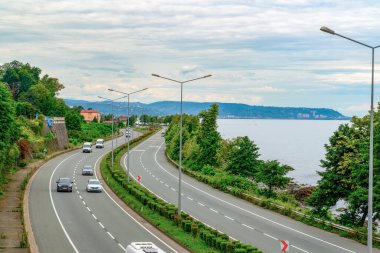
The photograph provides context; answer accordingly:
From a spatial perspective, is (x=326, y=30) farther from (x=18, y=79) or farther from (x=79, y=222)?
(x=18, y=79)

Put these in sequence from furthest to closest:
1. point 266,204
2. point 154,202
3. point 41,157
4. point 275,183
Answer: point 41,157 < point 275,183 < point 266,204 < point 154,202

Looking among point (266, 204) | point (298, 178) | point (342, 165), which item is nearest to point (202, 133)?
point (298, 178)

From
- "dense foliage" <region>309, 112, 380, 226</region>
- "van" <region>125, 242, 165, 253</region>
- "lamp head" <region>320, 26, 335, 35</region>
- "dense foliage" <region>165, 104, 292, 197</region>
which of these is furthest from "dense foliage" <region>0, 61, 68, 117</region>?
"lamp head" <region>320, 26, 335, 35</region>

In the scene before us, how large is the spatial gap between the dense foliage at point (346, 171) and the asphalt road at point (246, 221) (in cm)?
259

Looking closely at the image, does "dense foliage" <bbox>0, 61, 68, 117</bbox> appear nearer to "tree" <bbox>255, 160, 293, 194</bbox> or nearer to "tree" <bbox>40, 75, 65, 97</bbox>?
"tree" <bbox>40, 75, 65, 97</bbox>

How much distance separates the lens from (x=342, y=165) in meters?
41.6

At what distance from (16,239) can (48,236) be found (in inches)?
113

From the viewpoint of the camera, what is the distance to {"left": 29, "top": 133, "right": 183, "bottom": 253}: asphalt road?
3288 cm

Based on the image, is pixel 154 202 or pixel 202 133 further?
pixel 202 133

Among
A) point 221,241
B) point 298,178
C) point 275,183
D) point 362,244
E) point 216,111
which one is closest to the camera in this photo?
point 221,241

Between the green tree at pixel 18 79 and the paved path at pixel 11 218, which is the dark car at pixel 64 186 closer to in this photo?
the paved path at pixel 11 218

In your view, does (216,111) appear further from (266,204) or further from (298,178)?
(266,204)

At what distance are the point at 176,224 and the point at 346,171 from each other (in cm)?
1262

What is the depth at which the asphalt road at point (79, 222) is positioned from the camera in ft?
108
